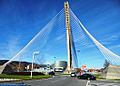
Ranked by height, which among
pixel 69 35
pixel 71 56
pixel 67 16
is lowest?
pixel 71 56

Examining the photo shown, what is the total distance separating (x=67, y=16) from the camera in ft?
220

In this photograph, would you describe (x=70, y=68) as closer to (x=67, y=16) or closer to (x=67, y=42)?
(x=67, y=42)

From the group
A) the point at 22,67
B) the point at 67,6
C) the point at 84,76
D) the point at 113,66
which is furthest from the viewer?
the point at 22,67

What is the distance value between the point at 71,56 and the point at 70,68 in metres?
5.26

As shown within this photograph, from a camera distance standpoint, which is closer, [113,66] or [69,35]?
[113,66]

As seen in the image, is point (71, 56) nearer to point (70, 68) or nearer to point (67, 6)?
point (70, 68)

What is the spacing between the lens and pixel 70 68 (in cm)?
7312

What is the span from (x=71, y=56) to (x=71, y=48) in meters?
4.20

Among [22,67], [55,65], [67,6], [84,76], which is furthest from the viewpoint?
[55,65]

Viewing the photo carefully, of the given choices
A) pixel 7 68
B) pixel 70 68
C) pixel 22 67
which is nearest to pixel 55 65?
pixel 22 67

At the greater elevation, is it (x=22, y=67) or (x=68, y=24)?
(x=68, y=24)

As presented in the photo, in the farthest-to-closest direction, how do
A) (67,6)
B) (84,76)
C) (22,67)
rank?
1. (22,67)
2. (67,6)
3. (84,76)

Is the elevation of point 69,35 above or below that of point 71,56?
above

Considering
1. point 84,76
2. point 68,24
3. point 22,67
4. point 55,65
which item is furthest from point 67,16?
point 55,65
